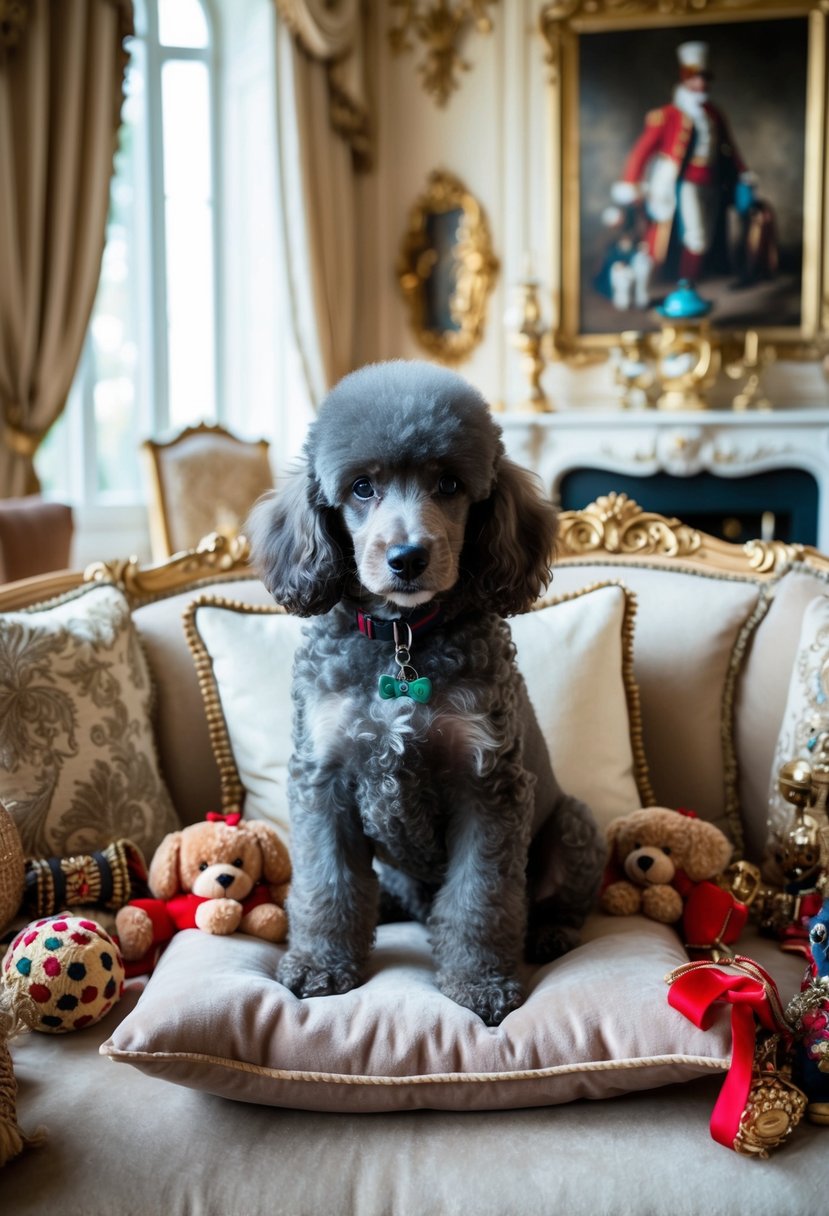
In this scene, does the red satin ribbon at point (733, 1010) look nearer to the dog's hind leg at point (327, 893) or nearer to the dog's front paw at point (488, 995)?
the dog's front paw at point (488, 995)

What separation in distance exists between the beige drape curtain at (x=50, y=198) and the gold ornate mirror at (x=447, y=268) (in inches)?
59.8

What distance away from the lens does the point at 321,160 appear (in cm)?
498

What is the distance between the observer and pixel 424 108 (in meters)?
5.20

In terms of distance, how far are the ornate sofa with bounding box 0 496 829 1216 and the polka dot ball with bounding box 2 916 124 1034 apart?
0.04 metres

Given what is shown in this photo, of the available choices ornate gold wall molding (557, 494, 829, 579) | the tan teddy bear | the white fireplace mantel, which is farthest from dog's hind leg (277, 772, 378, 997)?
the white fireplace mantel

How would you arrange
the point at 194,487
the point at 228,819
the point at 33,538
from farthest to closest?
1. the point at 194,487
2. the point at 33,538
3. the point at 228,819

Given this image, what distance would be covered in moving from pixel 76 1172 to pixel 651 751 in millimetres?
1195

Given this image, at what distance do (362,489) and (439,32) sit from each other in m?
4.48

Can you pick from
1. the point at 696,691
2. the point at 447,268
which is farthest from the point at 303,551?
the point at 447,268

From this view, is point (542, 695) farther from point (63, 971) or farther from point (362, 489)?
point (63, 971)

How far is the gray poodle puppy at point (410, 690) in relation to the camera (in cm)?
138

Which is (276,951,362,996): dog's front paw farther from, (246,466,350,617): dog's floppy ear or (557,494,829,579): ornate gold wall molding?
(557,494,829,579): ornate gold wall molding

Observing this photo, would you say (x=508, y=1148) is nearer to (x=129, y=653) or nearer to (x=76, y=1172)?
(x=76, y=1172)

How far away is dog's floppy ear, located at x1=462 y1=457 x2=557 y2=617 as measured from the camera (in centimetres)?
145
